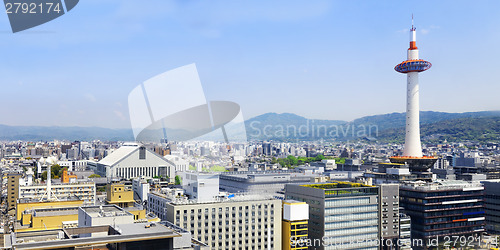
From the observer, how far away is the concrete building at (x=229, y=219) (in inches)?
542

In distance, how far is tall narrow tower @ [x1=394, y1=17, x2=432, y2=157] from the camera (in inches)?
1057

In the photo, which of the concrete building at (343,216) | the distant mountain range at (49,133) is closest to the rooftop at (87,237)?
the concrete building at (343,216)

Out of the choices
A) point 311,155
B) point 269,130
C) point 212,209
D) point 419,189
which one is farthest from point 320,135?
point 212,209

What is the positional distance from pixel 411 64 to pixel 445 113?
95.9m

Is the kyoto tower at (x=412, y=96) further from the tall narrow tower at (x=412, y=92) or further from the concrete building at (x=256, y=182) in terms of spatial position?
the concrete building at (x=256, y=182)

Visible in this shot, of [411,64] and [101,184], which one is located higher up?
[411,64]

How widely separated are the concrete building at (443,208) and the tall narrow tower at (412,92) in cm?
628

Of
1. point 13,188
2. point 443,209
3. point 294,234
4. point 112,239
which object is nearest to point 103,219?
point 112,239

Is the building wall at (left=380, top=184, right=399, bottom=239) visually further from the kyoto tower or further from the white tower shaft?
the white tower shaft

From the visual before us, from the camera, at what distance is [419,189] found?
63.2 ft

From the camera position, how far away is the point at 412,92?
27.5 m

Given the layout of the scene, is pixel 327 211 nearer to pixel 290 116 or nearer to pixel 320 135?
pixel 320 135

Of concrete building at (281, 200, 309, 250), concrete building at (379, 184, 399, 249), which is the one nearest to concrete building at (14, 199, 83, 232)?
concrete building at (281, 200, 309, 250)

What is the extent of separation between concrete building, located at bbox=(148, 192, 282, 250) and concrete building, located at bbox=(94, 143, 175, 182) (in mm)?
22151
